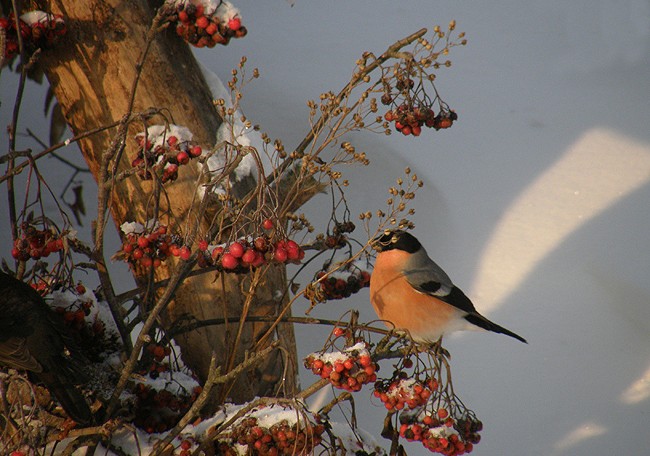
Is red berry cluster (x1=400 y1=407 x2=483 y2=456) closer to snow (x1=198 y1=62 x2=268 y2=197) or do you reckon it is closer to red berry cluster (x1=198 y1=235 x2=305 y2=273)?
red berry cluster (x1=198 y1=235 x2=305 y2=273)

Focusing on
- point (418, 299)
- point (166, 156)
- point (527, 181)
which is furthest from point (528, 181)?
point (166, 156)

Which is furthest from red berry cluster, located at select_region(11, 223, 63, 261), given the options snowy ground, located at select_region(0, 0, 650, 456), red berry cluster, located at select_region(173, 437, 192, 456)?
snowy ground, located at select_region(0, 0, 650, 456)

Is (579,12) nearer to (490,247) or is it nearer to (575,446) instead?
(490,247)

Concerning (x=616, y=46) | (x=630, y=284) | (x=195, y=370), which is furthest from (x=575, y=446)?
(x=616, y=46)

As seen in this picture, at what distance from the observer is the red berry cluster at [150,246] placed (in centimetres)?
88

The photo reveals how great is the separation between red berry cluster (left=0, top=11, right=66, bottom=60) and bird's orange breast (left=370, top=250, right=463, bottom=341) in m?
0.60

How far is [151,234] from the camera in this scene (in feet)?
2.90

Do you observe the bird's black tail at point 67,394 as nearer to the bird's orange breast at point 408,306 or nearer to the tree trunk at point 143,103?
the tree trunk at point 143,103

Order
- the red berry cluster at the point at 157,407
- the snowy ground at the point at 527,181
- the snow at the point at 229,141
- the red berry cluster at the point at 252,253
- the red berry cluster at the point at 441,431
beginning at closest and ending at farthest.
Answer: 1. the red berry cluster at the point at 252,253
2. the red berry cluster at the point at 441,431
3. the red berry cluster at the point at 157,407
4. the snow at the point at 229,141
5. the snowy ground at the point at 527,181

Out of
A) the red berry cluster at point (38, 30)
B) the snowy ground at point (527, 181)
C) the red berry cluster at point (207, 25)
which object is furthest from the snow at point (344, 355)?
the snowy ground at point (527, 181)

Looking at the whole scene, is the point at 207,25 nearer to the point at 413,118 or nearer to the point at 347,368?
the point at 413,118

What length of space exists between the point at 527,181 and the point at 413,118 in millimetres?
1004

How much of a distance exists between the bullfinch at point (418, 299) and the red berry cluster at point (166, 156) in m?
0.42

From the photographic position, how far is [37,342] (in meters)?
0.92
